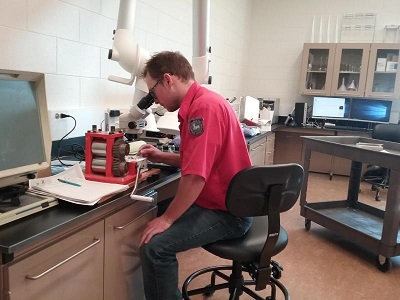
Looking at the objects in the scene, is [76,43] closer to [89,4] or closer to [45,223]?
[89,4]

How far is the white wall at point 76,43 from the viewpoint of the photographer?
1.76 metres

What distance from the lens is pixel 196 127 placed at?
139 centimetres

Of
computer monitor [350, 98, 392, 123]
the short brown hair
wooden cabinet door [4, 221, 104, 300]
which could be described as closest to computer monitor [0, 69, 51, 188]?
wooden cabinet door [4, 221, 104, 300]

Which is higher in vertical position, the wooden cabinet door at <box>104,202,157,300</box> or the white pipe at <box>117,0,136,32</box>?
the white pipe at <box>117,0,136,32</box>

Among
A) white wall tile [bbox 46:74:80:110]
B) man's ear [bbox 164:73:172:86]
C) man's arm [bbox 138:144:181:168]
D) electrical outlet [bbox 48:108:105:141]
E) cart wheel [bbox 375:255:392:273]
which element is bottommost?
cart wheel [bbox 375:255:392:273]

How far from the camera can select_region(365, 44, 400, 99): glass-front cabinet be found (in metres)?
4.93

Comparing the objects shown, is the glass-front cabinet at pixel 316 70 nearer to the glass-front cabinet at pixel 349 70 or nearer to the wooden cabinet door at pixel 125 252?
the glass-front cabinet at pixel 349 70

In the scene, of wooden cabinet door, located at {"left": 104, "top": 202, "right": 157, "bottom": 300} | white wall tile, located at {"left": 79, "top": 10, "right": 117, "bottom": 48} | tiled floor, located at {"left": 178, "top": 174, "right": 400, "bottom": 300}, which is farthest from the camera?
tiled floor, located at {"left": 178, "top": 174, "right": 400, "bottom": 300}

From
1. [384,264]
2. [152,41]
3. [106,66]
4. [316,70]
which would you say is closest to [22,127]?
[106,66]

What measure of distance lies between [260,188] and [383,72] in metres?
4.54

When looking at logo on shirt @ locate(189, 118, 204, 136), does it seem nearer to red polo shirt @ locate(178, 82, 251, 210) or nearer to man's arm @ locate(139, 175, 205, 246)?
red polo shirt @ locate(178, 82, 251, 210)

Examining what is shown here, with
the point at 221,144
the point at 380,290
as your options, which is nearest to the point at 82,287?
the point at 221,144

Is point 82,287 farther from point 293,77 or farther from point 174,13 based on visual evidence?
point 293,77

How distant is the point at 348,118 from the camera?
530 centimetres
